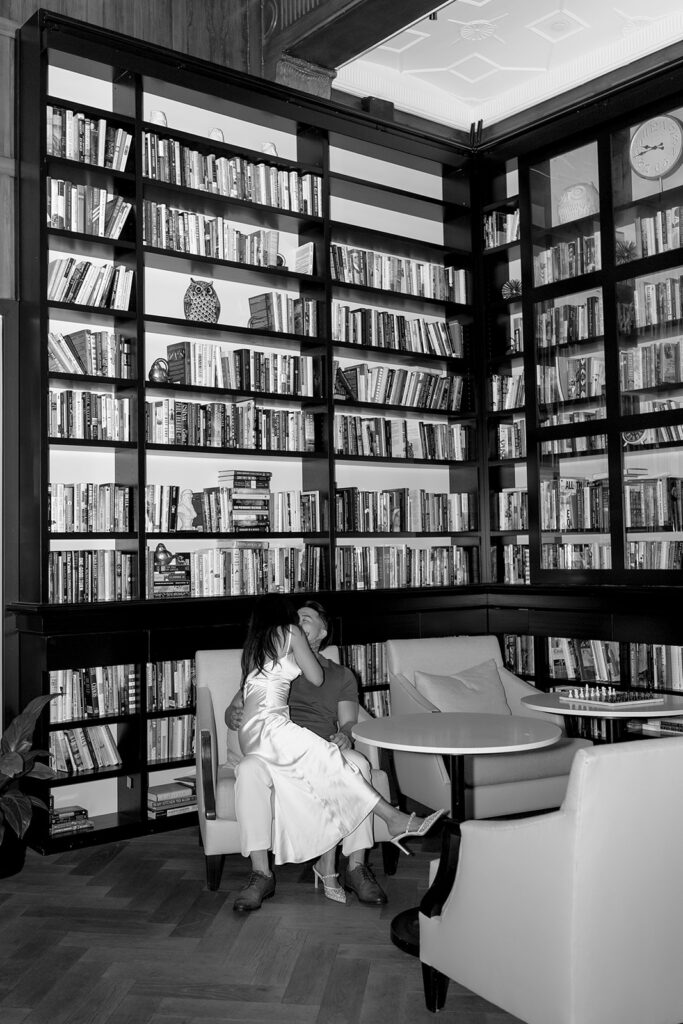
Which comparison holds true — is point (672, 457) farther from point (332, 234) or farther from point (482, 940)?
point (482, 940)

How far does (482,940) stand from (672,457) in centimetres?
304

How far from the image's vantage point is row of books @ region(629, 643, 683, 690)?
471cm

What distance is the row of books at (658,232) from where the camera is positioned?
4.77m

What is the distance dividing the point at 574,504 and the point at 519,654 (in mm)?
954

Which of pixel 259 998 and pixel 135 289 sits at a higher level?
pixel 135 289

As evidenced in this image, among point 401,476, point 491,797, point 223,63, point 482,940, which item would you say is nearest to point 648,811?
point 482,940

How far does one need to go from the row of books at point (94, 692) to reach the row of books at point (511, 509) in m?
2.45

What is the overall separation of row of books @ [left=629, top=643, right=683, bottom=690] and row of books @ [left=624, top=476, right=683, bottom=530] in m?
0.60

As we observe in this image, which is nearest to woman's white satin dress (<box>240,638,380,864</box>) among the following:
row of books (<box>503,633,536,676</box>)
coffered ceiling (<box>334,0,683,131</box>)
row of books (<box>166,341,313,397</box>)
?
row of books (<box>166,341,313,397</box>)

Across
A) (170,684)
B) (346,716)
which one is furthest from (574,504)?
(170,684)

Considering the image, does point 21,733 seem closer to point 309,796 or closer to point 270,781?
point 270,781

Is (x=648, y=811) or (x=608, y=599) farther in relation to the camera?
(x=608, y=599)

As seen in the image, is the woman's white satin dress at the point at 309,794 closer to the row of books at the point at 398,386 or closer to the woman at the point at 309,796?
the woman at the point at 309,796

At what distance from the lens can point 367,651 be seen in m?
5.23
